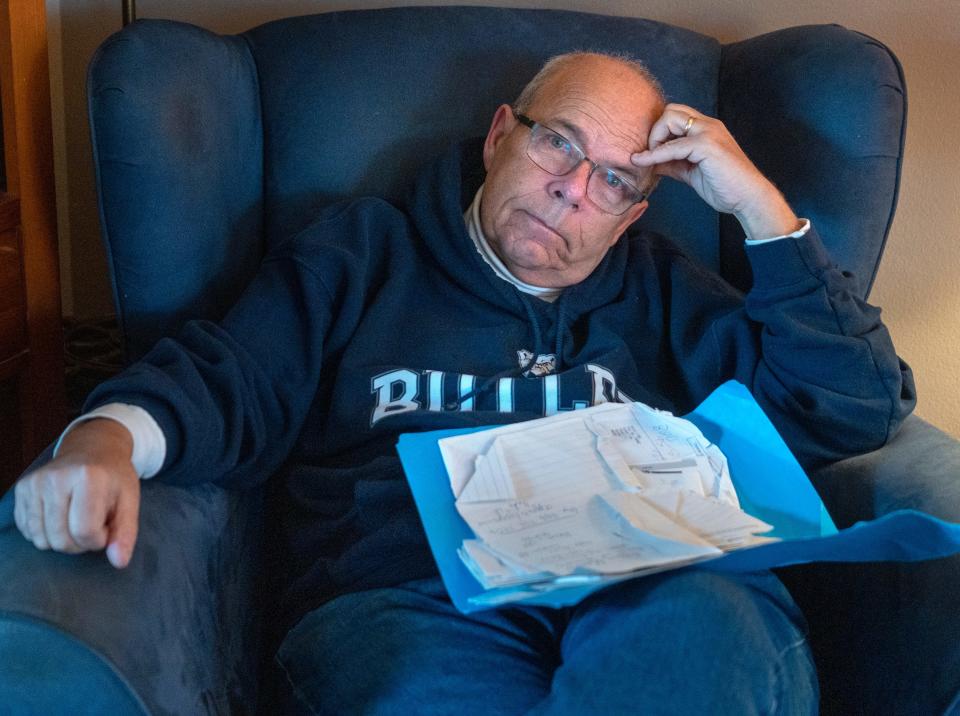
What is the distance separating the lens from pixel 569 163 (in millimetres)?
1289

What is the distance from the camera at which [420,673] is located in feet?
3.12

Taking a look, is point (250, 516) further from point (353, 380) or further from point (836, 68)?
point (836, 68)

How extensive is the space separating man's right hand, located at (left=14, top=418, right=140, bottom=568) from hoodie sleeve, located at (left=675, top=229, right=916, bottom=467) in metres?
0.81

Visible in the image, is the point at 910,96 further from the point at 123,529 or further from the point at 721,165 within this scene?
the point at 123,529

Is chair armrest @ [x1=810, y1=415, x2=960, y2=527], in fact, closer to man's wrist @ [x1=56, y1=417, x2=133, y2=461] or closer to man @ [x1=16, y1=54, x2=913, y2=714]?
man @ [x1=16, y1=54, x2=913, y2=714]

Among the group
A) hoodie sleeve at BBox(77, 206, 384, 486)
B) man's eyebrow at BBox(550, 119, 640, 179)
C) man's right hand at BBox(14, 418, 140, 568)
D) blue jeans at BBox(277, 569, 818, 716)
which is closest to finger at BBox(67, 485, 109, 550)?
man's right hand at BBox(14, 418, 140, 568)

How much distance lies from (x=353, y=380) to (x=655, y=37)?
29.1 inches

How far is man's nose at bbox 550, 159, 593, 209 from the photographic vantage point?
1.27 m

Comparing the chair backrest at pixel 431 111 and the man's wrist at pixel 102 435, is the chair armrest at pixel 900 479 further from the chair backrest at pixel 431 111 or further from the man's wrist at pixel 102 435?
the man's wrist at pixel 102 435

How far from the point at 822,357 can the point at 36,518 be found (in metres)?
0.91

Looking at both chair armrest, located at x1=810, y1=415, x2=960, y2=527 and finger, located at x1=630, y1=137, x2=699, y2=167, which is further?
finger, located at x1=630, y1=137, x2=699, y2=167

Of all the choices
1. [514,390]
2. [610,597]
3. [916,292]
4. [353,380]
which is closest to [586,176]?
[514,390]

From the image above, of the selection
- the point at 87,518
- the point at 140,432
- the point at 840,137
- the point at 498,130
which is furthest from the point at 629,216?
the point at 87,518

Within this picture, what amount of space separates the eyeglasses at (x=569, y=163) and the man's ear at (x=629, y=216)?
0.04 meters
